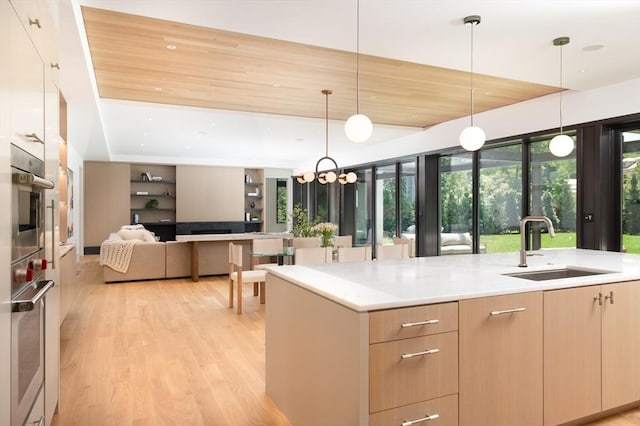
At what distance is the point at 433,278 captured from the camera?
244 cm

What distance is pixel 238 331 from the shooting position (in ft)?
14.4

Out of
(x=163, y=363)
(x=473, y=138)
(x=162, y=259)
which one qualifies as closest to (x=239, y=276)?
(x=163, y=363)

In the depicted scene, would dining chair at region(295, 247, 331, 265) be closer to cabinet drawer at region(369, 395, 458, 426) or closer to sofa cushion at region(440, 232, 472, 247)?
cabinet drawer at region(369, 395, 458, 426)

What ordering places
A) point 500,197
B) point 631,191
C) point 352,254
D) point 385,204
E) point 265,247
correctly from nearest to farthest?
point 352,254
point 631,191
point 265,247
point 500,197
point 385,204

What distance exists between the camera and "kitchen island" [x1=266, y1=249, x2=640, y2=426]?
186 cm

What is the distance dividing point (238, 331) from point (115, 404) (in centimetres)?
168

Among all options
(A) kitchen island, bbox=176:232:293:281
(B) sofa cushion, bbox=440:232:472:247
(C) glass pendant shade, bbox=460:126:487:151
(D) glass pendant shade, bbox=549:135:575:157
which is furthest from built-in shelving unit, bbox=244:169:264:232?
(C) glass pendant shade, bbox=460:126:487:151

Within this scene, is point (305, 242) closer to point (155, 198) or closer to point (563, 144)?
point (563, 144)

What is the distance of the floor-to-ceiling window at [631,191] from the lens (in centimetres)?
489

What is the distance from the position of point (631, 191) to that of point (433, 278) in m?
3.85

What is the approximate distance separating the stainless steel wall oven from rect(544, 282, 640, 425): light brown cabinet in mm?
2328

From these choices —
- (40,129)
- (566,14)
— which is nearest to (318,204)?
(566,14)

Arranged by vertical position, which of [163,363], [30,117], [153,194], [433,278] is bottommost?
[163,363]

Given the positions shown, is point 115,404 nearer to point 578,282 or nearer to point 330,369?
point 330,369
